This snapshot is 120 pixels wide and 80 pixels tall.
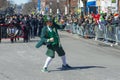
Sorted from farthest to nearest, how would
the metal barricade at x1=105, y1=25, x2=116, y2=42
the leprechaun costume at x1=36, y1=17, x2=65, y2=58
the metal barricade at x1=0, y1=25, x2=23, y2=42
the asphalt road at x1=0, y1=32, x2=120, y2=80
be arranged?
1. the metal barricade at x1=0, y1=25, x2=23, y2=42
2. the metal barricade at x1=105, y1=25, x2=116, y2=42
3. the leprechaun costume at x1=36, y1=17, x2=65, y2=58
4. the asphalt road at x1=0, y1=32, x2=120, y2=80

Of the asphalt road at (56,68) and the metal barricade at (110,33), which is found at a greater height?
the metal barricade at (110,33)

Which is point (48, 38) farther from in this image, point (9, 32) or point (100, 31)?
point (9, 32)

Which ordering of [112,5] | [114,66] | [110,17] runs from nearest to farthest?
[114,66] → [110,17] → [112,5]

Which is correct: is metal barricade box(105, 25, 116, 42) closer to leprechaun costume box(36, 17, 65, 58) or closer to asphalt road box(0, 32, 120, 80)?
asphalt road box(0, 32, 120, 80)

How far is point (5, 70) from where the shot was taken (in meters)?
14.2

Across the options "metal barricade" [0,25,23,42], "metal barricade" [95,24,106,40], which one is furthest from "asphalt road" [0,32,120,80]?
"metal barricade" [0,25,23,42]

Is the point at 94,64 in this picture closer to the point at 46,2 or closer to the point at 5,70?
the point at 5,70

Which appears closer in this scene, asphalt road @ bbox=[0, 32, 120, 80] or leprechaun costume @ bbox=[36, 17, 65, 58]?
asphalt road @ bbox=[0, 32, 120, 80]

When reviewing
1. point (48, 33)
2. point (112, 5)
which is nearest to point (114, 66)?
point (48, 33)

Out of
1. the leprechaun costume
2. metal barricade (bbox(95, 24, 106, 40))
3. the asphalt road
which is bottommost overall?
the asphalt road

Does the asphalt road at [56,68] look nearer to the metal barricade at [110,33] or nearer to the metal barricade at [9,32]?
the metal barricade at [110,33]

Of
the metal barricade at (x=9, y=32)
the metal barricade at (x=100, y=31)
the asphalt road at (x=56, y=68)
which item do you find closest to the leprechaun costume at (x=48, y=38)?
the asphalt road at (x=56, y=68)

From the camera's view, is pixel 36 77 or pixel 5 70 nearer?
pixel 36 77

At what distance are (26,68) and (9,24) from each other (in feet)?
47.8
